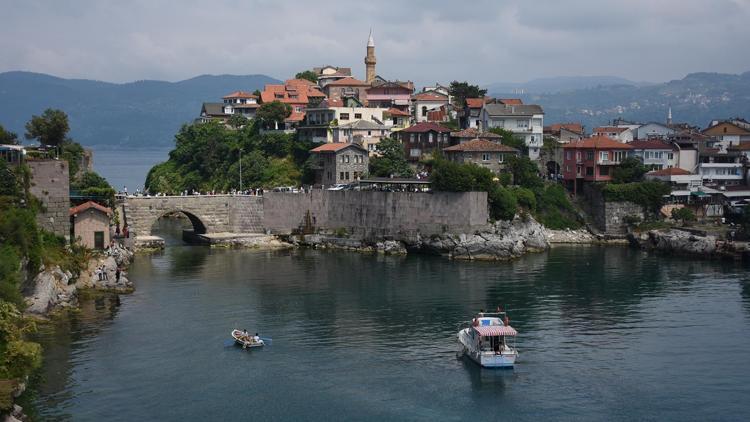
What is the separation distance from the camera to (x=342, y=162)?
3228 inches

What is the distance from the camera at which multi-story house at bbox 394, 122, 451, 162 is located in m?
86.1

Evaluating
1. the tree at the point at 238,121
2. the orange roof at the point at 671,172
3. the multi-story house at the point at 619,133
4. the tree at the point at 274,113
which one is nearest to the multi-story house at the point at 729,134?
the multi-story house at the point at 619,133

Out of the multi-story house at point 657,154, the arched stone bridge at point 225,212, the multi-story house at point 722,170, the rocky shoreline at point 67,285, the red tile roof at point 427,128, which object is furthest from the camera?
the red tile roof at point 427,128

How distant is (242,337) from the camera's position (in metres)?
42.3

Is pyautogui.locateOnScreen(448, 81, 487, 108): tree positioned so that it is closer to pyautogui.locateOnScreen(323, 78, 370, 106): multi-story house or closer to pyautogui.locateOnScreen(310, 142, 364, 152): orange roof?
pyautogui.locateOnScreen(323, 78, 370, 106): multi-story house

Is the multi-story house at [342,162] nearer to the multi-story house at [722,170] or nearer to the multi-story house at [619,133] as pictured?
the multi-story house at [619,133]

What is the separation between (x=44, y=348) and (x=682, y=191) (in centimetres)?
5739

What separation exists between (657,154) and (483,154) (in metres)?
18.2

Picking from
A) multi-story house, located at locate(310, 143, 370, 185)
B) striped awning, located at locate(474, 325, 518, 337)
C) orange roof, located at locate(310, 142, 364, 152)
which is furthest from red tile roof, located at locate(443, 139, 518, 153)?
striped awning, located at locate(474, 325, 518, 337)

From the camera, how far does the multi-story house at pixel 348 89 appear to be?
102m

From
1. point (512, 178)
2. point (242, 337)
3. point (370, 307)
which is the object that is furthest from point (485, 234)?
point (242, 337)

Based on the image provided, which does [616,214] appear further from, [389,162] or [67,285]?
[67,285]

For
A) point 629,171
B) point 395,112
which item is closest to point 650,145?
point 629,171

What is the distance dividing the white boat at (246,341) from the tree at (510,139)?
47809 mm
